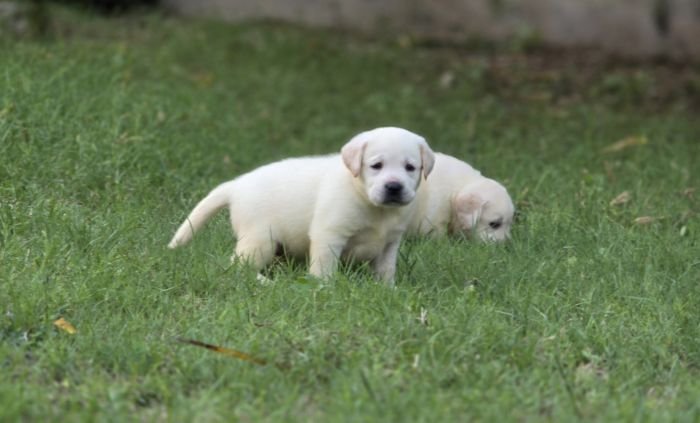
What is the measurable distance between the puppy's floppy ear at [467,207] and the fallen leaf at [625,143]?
9.69 feet

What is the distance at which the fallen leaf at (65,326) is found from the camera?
4.61m

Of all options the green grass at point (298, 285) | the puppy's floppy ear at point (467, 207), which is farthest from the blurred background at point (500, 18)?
the puppy's floppy ear at point (467, 207)

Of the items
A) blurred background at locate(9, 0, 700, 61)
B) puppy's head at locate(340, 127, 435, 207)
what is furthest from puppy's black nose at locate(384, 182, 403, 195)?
blurred background at locate(9, 0, 700, 61)

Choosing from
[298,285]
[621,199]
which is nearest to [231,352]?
[298,285]

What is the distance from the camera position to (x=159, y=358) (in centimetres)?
Answer: 440

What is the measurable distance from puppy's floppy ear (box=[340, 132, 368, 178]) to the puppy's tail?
2.44 feet

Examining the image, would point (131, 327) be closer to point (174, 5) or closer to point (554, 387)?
point (554, 387)

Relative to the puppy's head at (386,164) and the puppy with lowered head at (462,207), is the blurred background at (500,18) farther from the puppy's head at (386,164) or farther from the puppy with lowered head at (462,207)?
the puppy's head at (386,164)

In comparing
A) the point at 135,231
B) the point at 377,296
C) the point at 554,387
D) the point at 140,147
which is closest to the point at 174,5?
the point at 140,147

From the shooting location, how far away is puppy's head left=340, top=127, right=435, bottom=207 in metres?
5.24

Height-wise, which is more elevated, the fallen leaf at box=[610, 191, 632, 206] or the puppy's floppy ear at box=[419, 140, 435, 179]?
the puppy's floppy ear at box=[419, 140, 435, 179]

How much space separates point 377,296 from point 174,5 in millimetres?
10202

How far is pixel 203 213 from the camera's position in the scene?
589 cm

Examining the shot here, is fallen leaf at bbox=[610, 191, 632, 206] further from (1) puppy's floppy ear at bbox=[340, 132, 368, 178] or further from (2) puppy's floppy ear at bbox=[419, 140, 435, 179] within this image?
(1) puppy's floppy ear at bbox=[340, 132, 368, 178]
